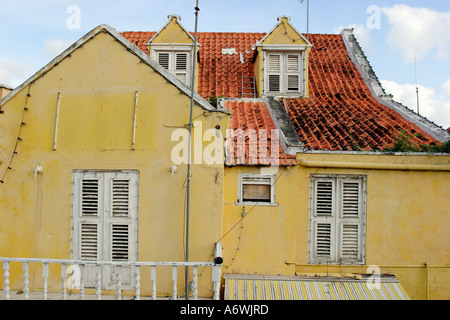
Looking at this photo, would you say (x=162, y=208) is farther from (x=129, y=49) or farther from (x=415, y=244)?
(x=415, y=244)

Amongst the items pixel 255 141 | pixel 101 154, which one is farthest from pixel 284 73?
pixel 101 154

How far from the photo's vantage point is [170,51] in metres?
11.5

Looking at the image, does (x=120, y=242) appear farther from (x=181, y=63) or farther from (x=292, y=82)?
(x=292, y=82)

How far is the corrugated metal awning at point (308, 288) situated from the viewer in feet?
23.6

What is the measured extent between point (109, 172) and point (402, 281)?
709 cm

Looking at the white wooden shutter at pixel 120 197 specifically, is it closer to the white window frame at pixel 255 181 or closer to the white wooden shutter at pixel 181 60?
the white window frame at pixel 255 181

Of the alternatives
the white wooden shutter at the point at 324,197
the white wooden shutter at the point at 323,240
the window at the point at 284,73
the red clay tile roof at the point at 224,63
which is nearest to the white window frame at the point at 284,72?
the window at the point at 284,73

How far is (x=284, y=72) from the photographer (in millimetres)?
11438

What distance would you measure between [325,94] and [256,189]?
5108 mm

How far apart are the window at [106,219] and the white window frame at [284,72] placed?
19.4 ft

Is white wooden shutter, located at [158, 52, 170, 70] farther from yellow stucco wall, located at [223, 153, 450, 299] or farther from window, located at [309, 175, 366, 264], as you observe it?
window, located at [309, 175, 366, 264]

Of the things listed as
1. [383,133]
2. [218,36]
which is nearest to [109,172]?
[383,133]

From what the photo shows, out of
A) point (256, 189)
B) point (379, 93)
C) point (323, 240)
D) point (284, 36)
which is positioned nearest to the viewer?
point (256, 189)

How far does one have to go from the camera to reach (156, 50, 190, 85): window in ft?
37.6
